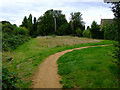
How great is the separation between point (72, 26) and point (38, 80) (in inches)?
1558

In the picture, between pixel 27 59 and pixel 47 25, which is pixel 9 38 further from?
pixel 47 25

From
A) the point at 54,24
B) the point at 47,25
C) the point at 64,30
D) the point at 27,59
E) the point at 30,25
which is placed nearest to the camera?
the point at 27,59

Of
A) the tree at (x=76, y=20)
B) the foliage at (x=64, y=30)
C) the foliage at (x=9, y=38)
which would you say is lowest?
the foliage at (x=9, y=38)

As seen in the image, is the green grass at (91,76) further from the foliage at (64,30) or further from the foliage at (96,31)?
the foliage at (64,30)

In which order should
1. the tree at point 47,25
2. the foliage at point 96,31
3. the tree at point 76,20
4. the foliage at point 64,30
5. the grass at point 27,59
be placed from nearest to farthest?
the grass at point 27,59, the foliage at point 96,31, the foliage at point 64,30, the tree at point 47,25, the tree at point 76,20

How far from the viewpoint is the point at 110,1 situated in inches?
186

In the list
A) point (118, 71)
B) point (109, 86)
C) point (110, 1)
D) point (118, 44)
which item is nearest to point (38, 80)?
point (109, 86)

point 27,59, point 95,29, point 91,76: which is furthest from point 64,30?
point 91,76

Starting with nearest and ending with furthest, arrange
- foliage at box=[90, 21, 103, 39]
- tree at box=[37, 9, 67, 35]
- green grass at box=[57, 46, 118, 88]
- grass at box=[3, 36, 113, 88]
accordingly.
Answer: green grass at box=[57, 46, 118, 88]
grass at box=[3, 36, 113, 88]
foliage at box=[90, 21, 103, 39]
tree at box=[37, 9, 67, 35]

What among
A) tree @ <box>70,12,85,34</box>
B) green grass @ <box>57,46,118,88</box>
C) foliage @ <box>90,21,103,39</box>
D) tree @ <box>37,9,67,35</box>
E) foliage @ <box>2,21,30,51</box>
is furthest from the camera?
tree @ <box>70,12,85,34</box>

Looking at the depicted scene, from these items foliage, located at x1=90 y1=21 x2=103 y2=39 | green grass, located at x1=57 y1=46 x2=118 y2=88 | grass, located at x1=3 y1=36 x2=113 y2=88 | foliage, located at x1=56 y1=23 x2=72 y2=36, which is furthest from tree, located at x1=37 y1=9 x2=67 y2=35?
green grass, located at x1=57 y1=46 x2=118 y2=88

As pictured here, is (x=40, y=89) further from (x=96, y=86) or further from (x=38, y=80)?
(x=96, y=86)

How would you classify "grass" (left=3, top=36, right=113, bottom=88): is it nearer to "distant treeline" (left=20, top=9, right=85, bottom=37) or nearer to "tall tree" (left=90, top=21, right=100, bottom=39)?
"tall tree" (left=90, top=21, right=100, bottom=39)

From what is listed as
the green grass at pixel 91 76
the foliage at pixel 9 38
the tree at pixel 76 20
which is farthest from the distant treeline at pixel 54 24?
the green grass at pixel 91 76
